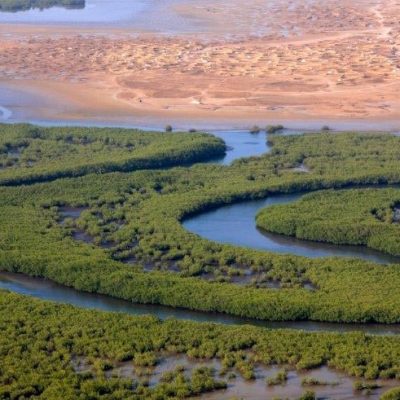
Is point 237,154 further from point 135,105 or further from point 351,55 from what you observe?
point 351,55

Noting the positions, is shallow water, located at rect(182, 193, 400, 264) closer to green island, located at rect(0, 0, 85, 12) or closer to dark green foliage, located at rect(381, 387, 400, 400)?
dark green foliage, located at rect(381, 387, 400, 400)

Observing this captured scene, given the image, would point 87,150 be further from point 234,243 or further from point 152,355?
point 152,355

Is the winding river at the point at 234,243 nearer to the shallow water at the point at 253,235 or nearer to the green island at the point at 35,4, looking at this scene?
the shallow water at the point at 253,235

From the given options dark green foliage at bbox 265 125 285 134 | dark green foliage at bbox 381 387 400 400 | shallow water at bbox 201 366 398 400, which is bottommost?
shallow water at bbox 201 366 398 400

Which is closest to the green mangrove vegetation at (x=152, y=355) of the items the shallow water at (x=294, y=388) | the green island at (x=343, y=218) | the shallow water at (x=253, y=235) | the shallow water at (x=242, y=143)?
the shallow water at (x=294, y=388)

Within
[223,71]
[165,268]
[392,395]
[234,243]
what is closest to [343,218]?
[234,243]

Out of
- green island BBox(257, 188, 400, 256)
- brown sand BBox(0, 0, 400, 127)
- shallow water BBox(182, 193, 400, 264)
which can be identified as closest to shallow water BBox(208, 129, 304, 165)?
brown sand BBox(0, 0, 400, 127)
